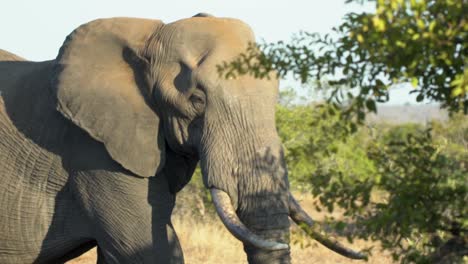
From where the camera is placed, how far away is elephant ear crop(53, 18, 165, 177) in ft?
24.6

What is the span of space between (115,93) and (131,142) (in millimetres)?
345

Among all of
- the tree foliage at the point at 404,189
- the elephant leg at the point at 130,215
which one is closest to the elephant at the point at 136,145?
the elephant leg at the point at 130,215

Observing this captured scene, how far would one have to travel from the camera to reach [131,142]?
752cm

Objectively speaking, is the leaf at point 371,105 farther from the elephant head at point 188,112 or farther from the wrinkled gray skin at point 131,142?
the wrinkled gray skin at point 131,142

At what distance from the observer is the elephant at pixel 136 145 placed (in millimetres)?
7172

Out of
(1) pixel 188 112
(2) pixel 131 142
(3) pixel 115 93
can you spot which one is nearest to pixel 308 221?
(1) pixel 188 112

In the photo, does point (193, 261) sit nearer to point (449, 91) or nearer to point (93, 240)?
point (93, 240)

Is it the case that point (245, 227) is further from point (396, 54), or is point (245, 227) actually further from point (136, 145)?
point (396, 54)

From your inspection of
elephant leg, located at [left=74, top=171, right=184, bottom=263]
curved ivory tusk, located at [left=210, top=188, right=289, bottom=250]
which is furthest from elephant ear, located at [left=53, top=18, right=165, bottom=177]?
curved ivory tusk, located at [left=210, top=188, right=289, bottom=250]

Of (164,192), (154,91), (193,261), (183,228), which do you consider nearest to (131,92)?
(154,91)

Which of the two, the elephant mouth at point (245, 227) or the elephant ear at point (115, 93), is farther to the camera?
the elephant ear at point (115, 93)

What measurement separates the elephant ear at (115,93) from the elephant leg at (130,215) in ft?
0.41

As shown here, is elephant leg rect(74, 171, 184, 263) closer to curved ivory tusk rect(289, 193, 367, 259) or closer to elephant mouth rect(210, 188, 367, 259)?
elephant mouth rect(210, 188, 367, 259)

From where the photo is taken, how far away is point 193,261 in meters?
11.1
